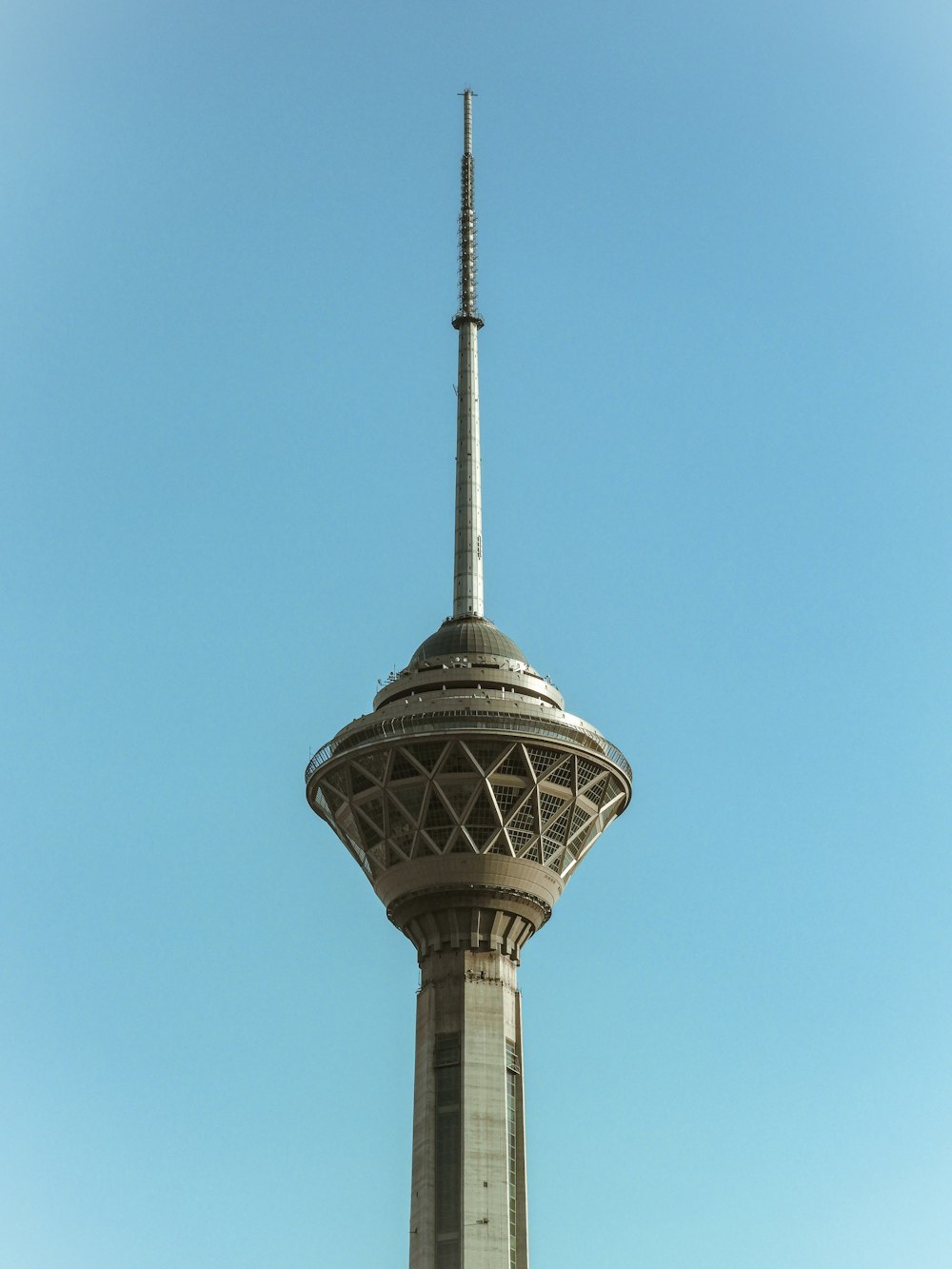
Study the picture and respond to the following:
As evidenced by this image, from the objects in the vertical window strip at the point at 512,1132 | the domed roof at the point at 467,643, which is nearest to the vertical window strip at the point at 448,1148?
the vertical window strip at the point at 512,1132

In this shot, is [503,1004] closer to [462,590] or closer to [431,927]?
[431,927]

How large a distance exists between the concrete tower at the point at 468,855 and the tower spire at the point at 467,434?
7.76m

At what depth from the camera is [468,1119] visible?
10919 centimetres

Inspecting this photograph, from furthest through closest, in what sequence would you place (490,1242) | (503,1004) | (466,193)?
(466,193) → (503,1004) → (490,1242)

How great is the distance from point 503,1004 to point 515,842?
9.18 meters

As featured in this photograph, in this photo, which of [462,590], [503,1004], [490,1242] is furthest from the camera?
[462,590]

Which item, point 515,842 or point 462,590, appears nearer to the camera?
A: point 515,842

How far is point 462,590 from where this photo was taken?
12888 cm

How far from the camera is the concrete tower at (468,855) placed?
108625mm

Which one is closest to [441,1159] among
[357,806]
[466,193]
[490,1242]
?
[490,1242]

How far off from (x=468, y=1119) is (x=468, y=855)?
579 inches

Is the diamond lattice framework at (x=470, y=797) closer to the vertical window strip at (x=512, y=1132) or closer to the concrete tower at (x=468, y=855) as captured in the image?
the concrete tower at (x=468, y=855)

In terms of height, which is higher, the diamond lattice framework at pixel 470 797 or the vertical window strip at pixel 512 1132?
the diamond lattice framework at pixel 470 797

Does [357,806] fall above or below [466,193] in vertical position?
below
